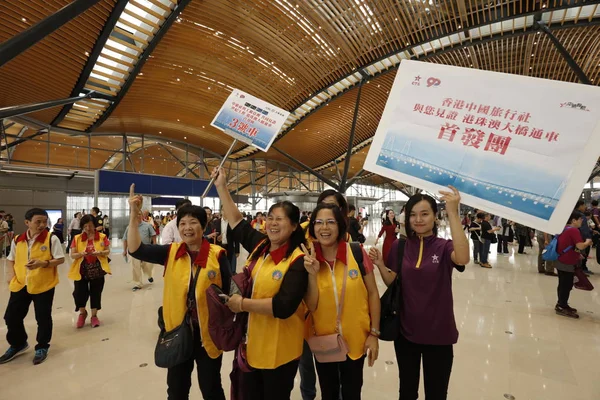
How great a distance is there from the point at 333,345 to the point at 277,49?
35.2 feet

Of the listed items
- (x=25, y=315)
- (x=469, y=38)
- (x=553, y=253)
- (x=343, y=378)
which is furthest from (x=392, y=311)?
(x=469, y=38)

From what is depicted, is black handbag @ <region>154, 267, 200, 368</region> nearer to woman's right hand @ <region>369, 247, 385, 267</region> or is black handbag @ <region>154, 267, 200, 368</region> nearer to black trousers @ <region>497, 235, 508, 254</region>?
woman's right hand @ <region>369, 247, 385, 267</region>

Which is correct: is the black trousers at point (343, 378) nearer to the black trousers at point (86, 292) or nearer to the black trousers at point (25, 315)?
the black trousers at point (25, 315)

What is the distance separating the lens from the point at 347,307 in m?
1.65

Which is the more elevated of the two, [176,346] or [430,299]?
[430,299]

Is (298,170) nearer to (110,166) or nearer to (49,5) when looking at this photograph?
(110,166)

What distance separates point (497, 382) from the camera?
273 centimetres

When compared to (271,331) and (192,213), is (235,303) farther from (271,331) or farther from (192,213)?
(192,213)

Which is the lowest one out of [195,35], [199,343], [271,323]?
[199,343]

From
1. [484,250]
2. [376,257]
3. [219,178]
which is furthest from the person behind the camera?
[484,250]

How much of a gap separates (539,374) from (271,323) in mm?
2976

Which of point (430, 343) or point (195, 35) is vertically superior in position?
point (195, 35)

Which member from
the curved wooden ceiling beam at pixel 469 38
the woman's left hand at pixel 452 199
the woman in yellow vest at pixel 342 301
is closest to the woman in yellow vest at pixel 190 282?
the woman in yellow vest at pixel 342 301

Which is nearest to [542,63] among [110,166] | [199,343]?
[199,343]
